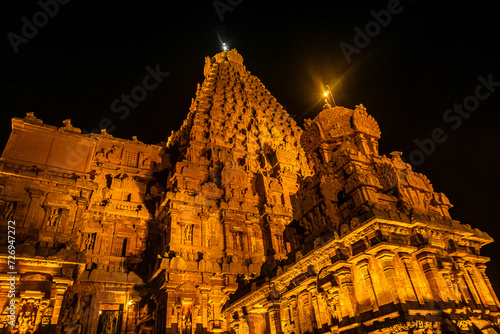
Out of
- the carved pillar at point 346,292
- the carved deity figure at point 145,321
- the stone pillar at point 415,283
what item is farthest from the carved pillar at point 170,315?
the stone pillar at point 415,283

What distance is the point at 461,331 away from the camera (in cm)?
1022

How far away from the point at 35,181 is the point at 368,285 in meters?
21.5

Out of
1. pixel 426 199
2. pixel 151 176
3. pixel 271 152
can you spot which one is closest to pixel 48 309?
pixel 151 176

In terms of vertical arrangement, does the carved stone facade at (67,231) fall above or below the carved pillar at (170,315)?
above

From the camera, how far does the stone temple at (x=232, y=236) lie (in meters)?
11.2

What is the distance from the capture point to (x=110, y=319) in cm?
2255

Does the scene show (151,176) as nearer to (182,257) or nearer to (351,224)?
(182,257)

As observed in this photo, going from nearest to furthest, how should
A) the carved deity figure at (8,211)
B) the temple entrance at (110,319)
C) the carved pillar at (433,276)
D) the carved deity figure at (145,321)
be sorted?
the carved pillar at (433,276)
the carved deity figure at (8,211)
the carved deity figure at (145,321)
the temple entrance at (110,319)

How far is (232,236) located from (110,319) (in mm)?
10618

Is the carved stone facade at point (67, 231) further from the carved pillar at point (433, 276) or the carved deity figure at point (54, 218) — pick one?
the carved pillar at point (433, 276)

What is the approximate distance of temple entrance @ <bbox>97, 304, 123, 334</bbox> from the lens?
22.1 metres

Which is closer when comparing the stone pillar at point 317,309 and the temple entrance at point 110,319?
the stone pillar at point 317,309

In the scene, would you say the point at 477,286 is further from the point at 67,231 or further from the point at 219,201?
the point at 67,231

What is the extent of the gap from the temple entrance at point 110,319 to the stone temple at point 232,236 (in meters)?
0.07
